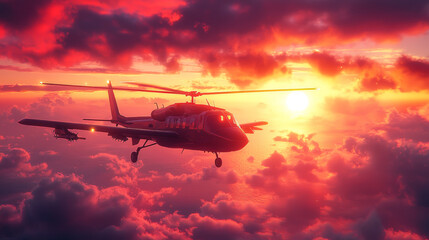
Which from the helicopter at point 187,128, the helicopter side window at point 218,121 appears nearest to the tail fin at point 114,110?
the helicopter at point 187,128

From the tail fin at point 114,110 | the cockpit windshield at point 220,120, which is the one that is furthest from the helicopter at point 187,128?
the tail fin at point 114,110

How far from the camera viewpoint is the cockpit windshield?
2259cm

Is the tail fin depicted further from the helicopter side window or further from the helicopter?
the helicopter side window

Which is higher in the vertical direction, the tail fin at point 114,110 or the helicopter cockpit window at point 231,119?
Result: the tail fin at point 114,110

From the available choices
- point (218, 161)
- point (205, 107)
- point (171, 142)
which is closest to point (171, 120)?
point (171, 142)

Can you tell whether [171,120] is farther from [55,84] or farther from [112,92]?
[112,92]

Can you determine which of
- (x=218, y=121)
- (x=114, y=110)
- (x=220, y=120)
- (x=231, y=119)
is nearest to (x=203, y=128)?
(x=218, y=121)

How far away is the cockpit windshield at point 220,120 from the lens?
2259cm

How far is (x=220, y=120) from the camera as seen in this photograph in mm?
22703

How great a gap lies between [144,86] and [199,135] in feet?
18.9

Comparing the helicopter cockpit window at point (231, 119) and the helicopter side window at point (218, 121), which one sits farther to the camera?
the helicopter cockpit window at point (231, 119)

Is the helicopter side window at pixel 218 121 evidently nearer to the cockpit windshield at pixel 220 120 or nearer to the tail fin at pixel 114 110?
the cockpit windshield at pixel 220 120

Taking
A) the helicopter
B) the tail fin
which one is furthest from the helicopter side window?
the tail fin

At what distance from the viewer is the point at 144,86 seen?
21016 millimetres
